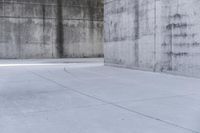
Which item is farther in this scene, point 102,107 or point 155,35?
point 155,35

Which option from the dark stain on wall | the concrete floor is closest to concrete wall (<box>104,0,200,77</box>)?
the concrete floor

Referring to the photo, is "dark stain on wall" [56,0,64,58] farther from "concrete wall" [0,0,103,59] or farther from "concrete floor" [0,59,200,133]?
"concrete floor" [0,59,200,133]

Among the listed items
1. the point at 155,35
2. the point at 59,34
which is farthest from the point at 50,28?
the point at 155,35

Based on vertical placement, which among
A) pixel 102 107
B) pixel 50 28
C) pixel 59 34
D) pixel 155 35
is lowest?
pixel 102 107

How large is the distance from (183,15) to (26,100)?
570 centimetres

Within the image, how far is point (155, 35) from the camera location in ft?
38.7

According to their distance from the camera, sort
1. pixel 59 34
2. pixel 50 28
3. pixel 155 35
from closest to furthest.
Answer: pixel 155 35, pixel 50 28, pixel 59 34

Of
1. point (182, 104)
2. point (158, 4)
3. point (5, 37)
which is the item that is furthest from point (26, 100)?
point (5, 37)

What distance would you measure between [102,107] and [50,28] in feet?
61.3

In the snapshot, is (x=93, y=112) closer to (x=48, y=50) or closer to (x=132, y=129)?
(x=132, y=129)

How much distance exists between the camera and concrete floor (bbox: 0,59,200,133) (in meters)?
4.59

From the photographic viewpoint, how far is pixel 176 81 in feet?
30.5

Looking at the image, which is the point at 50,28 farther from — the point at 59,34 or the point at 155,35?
the point at 155,35

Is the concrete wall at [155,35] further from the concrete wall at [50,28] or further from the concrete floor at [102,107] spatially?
the concrete wall at [50,28]
